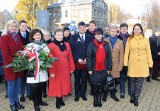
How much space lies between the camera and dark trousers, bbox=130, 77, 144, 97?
18.3 feet

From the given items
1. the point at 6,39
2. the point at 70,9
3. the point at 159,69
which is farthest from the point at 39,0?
the point at 6,39

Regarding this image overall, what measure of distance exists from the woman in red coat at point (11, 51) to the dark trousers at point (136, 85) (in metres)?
2.91

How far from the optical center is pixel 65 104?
5664 mm

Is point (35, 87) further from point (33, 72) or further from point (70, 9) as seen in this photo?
point (70, 9)

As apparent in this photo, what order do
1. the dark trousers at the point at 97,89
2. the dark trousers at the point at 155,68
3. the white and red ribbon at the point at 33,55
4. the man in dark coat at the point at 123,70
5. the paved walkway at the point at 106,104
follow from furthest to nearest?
the dark trousers at the point at 155,68 → the man in dark coat at the point at 123,70 → the dark trousers at the point at 97,89 → the paved walkway at the point at 106,104 → the white and red ribbon at the point at 33,55

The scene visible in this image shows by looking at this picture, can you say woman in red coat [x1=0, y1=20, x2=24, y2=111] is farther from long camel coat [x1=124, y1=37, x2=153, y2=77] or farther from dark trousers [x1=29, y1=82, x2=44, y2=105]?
long camel coat [x1=124, y1=37, x2=153, y2=77]

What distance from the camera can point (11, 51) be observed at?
4.83 m

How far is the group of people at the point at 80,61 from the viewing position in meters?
4.86

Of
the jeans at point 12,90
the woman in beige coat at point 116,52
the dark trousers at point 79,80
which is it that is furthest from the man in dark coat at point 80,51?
the jeans at point 12,90

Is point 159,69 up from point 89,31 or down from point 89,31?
down

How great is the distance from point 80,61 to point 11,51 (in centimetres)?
177

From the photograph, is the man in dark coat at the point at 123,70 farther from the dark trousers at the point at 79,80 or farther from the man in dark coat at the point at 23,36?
the man in dark coat at the point at 23,36

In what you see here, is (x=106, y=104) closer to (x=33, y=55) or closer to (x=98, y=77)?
(x=98, y=77)

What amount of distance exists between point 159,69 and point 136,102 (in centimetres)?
407
